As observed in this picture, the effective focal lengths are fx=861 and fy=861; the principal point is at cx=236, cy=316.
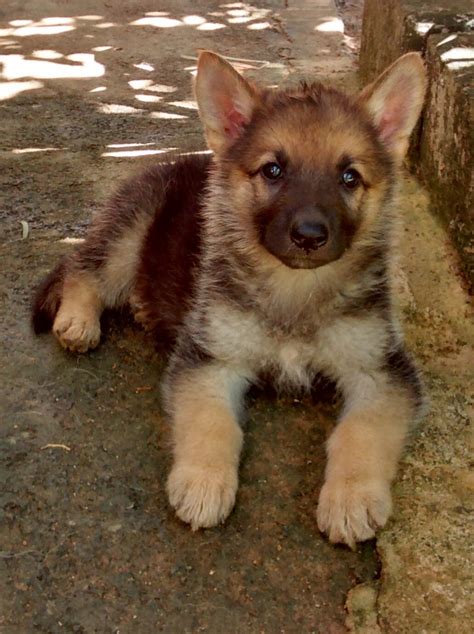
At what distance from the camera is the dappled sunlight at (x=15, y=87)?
265 inches

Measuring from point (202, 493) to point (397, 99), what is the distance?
6.08ft

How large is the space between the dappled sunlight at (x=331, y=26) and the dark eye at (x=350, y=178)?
548 centimetres

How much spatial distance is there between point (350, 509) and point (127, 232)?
6.50ft

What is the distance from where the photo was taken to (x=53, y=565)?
2.90 m

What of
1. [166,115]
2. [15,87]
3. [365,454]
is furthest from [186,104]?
[365,454]

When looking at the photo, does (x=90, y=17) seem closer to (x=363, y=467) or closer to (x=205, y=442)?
(x=205, y=442)

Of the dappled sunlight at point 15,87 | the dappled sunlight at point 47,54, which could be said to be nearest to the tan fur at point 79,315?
the dappled sunlight at point 15,87

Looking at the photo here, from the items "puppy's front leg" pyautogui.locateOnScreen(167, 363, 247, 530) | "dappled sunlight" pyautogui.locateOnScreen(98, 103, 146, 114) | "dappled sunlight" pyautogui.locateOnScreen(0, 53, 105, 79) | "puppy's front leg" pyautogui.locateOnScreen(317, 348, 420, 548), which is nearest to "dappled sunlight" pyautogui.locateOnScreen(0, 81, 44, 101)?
"dappled sunlight" pyautogui.locateOnScreen(0, 53, 105, 79)

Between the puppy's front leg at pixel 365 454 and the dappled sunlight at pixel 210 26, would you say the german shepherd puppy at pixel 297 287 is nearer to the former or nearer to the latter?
the puppy's front leg at pixel 365 454

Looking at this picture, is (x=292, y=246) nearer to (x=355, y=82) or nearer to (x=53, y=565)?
(x=53, y=565)

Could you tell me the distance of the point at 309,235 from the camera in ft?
10.1

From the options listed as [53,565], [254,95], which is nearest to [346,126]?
[254,95]

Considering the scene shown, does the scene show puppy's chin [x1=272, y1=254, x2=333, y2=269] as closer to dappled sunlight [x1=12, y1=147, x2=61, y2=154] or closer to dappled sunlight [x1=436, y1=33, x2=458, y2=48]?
dappled sunlight [x1=436, y1=33, x2=458, y2=48]

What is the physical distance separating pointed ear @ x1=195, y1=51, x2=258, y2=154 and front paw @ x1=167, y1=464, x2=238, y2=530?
1408 millimetres
